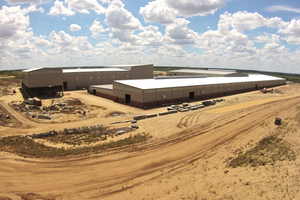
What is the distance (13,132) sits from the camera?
25.1 metres

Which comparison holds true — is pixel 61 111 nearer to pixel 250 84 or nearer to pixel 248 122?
pixel 248 122

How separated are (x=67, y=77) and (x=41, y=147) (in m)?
43.8

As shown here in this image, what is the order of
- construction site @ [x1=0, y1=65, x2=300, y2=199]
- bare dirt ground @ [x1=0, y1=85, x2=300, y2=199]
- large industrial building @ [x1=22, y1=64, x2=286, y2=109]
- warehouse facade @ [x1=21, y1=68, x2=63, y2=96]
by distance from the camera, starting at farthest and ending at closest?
warehouse facade @ [x1=21, y1=68, x2=63, y2=96] < large industrial building @ [x1=22, y1=64, x2=286, y2=109] < construction site @ [x1=0, y1=65, x2=300, y2=199] < bare dirt ground @ [x1=0, y1=85, x2=300, y2=199]

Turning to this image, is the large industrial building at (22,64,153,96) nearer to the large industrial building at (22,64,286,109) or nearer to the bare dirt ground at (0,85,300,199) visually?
the large industrial building at (22,64,286,109)

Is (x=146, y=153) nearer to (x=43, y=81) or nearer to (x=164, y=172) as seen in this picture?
(x=164, y=172)

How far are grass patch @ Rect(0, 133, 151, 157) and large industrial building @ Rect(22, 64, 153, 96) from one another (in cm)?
2859

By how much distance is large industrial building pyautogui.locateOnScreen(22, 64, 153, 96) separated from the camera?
159 ft

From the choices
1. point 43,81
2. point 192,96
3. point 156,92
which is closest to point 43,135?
point 156,92

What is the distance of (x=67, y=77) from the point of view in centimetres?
6125

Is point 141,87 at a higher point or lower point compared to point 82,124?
higher

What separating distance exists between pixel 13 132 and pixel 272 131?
2839cm

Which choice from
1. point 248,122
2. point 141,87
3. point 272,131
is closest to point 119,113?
point 141,87

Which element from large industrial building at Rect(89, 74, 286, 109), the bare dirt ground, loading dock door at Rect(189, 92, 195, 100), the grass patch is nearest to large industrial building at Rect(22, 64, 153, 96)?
large industrial building at Rect(89, 74, 286, 109)

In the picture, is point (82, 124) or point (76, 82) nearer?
point (82, 124)
